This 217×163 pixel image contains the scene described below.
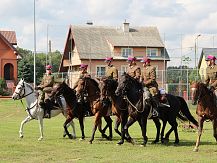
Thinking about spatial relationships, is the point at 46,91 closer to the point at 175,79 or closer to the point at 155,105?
the point at 155,105

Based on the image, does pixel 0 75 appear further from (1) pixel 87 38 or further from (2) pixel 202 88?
(2) pixel 202 88

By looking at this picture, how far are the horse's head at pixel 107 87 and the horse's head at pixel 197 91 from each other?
298 centimetres

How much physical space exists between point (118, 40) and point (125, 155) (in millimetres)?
52481

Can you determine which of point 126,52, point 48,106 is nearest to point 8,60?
point 126,52

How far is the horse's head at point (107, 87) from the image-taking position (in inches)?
674

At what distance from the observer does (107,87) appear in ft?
56.2

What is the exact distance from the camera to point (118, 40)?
66438mm

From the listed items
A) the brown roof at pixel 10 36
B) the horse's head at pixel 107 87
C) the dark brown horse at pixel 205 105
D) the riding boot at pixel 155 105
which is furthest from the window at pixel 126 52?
the dark brown horse at pixel 205 105

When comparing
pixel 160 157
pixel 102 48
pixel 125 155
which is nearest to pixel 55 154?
pixel 125 155

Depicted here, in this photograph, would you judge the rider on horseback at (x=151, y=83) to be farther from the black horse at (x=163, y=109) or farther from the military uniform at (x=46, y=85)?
the military uniform at (x=46, y=85)

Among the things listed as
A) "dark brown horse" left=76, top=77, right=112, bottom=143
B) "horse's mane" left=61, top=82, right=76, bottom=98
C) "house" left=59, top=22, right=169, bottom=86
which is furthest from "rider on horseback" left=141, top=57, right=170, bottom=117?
"house" left=59, top=22, right=169, bottom=86

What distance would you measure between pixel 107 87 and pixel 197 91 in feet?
10.8

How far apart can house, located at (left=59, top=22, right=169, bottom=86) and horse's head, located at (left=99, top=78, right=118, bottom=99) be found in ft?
143

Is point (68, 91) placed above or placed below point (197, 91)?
below
